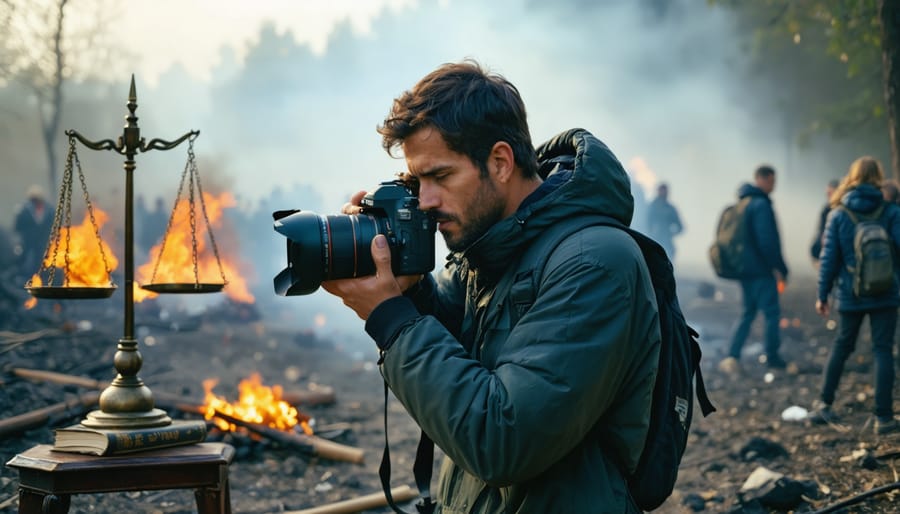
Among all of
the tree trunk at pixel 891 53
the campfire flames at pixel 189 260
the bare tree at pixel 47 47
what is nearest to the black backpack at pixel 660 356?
the campfire flames at pixel 189 260

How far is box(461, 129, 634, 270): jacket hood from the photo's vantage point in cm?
210

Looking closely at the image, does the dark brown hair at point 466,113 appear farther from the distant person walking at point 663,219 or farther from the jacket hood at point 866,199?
the distant person walking at point 663,219

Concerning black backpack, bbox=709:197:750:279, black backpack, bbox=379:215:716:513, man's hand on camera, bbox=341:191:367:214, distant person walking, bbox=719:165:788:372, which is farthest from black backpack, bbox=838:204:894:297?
man's hand on camera, bbox=341:191:367:214

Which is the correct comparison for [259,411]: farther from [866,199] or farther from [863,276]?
[866,199]

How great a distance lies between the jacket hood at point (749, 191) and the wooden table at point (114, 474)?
286 inches

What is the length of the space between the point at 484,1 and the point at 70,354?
963 inches

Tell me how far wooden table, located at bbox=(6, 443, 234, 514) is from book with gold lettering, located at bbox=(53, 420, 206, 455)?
27mm

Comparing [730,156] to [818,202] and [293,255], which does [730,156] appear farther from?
[293,255]

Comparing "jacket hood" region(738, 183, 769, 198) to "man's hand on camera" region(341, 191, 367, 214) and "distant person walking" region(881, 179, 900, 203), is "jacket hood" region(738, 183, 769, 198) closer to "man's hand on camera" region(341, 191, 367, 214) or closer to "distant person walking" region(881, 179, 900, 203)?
"distant person walking" region(881, 179, 900, 203)

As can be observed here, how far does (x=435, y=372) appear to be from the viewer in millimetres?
1877

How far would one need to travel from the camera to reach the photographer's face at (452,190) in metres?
2.16

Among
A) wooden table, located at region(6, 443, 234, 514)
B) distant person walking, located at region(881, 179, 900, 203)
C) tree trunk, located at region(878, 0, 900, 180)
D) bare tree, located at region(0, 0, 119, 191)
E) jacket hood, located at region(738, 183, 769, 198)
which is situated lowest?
wooden table, located at region(6, 443, 234, 514)

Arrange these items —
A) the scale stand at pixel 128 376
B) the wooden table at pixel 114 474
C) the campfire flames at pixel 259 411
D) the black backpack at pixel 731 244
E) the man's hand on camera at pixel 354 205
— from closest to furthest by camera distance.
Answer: the man's hand on camera at pixel 354 205 → the wooden table at pixel 114 474 → the scale stand at pixel 128 376 → the campfire flames at pixel 259 411 → the black backpack at pixel 731 244

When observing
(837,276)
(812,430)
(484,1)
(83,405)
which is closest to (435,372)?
(83,405)
